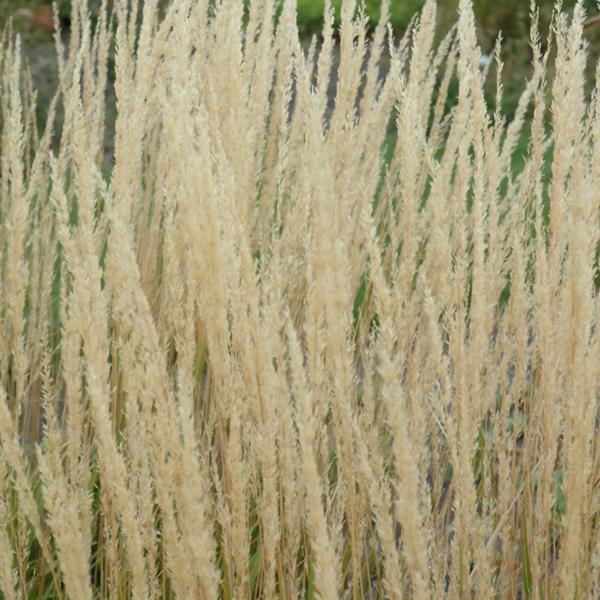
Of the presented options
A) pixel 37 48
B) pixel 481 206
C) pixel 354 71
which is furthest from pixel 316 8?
pixel 481 206

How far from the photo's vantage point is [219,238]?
1.37 meters

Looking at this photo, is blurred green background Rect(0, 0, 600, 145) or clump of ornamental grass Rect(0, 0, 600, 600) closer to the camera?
clump of ornamental grass Rect(0, 0, 600, 600)

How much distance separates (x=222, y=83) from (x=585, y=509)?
1.11m

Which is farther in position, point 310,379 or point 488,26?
point 488,26

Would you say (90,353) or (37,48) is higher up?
(37,48)

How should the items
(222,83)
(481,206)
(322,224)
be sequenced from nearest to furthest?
(322,224) → (481,206) → (222,83)

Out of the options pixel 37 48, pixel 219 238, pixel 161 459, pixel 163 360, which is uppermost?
pixel 37 48

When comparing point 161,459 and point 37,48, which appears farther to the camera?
point 37,48

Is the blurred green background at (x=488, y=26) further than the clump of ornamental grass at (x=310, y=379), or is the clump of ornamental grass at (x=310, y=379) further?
the blurred green background at (x=488, y=26)

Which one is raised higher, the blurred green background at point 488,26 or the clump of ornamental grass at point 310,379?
the blurred green background at point 488,26

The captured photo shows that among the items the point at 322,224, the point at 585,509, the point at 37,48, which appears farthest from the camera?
the point at 37,48

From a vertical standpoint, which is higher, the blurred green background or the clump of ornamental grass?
the blurred green background

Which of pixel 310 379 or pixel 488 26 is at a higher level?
pixel 488 26

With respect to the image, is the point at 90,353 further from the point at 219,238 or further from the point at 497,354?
the point at 497,354
